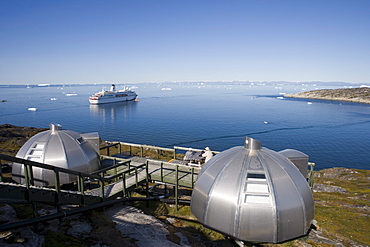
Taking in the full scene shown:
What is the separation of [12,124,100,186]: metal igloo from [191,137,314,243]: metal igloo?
7.82 m

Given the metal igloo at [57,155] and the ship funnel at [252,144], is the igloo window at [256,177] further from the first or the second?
the metal igloo at [57,155]

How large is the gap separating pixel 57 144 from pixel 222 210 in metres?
10.5

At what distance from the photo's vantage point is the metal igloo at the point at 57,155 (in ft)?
44.6

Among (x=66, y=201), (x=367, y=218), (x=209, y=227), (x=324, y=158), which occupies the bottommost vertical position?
(x=324, y=158)

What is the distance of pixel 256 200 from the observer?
9547mm

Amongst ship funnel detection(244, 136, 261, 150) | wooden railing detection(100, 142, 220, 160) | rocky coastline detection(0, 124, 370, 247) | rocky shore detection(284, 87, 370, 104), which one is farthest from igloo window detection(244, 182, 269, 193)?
rocky shore detection(284, 87, 370, 104)

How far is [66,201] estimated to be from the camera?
30.0 ft

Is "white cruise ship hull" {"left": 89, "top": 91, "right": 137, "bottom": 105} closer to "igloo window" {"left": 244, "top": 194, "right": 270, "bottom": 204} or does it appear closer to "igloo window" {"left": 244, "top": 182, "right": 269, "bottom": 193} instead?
"igloo window" {"left": 244, "top": 182, "right": 269, "bottom": 193}

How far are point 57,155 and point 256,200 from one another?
37.0 feet

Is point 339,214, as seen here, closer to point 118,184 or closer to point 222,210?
point 222,210

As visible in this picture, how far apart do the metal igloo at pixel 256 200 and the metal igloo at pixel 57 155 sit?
25.7 feet

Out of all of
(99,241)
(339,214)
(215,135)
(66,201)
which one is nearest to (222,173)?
(99,241)

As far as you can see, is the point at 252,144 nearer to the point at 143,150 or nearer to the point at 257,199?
the point at 257,199

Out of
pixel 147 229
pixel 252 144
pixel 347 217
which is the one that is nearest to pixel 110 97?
pixel 252 144
